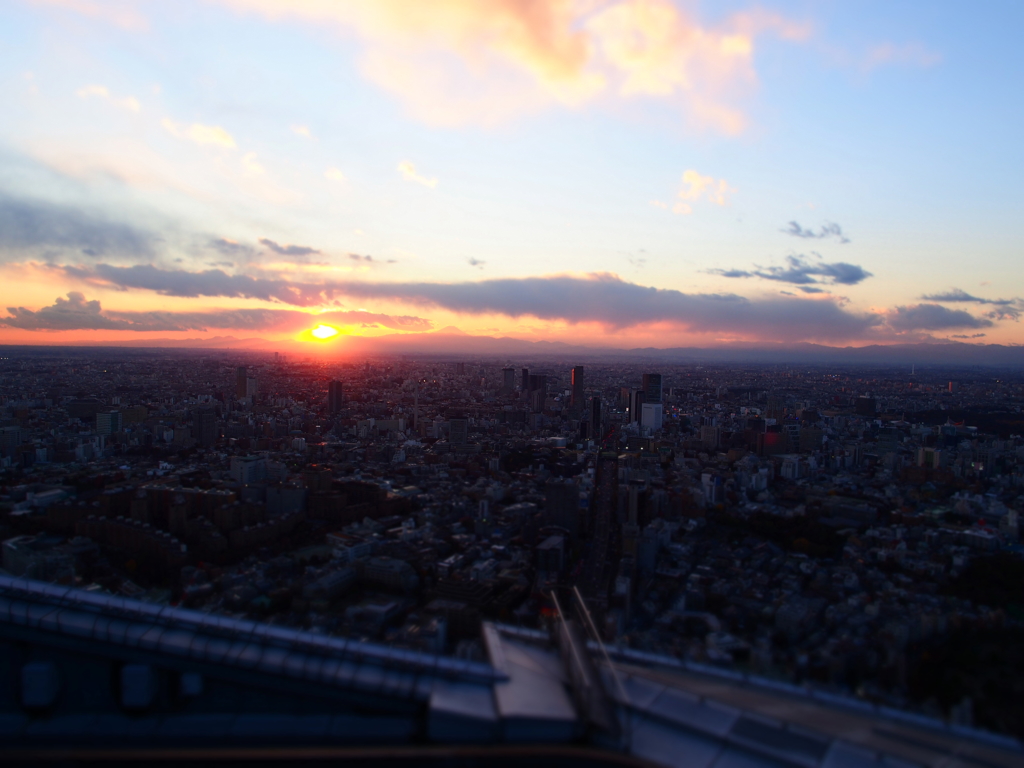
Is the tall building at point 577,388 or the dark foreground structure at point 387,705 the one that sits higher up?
the dark foreground structure at point 387,705

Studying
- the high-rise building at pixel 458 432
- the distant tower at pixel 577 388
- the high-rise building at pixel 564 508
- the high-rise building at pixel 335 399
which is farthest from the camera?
the distant tower at pixel 577 388

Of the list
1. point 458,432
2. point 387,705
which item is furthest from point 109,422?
point 387,705

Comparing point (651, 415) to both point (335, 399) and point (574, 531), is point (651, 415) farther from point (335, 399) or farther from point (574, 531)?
point (574, 531)

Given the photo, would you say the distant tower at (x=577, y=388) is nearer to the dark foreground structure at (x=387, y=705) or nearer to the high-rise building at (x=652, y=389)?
the high-rise building at (x=652, y=389)

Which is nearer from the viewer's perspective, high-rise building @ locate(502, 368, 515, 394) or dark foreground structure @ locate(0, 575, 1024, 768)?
dark foreground structure @ locate(0, 575, 1024, 768)

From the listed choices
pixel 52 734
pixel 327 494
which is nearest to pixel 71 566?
pixel 327 494

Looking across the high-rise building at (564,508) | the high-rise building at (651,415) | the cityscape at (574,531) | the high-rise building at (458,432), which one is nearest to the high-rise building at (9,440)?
the cityscape at (574,531)

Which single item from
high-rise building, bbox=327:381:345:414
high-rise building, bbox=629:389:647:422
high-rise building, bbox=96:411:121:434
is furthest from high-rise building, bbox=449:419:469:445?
high-rise building, bbox=96:411:121:434

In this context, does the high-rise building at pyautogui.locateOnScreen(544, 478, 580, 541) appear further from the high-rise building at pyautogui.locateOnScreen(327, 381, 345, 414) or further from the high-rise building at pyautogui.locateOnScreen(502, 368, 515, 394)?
the high-rise building at pyautogui.locateOnScreen(502, 368, 515, 394)

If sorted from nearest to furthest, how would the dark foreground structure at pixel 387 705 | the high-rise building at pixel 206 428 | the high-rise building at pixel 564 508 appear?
the dark foreground structure at pixel 387 705 → the high-rise building at pixel 564 508 → the high-rise building at pixel 206 428
